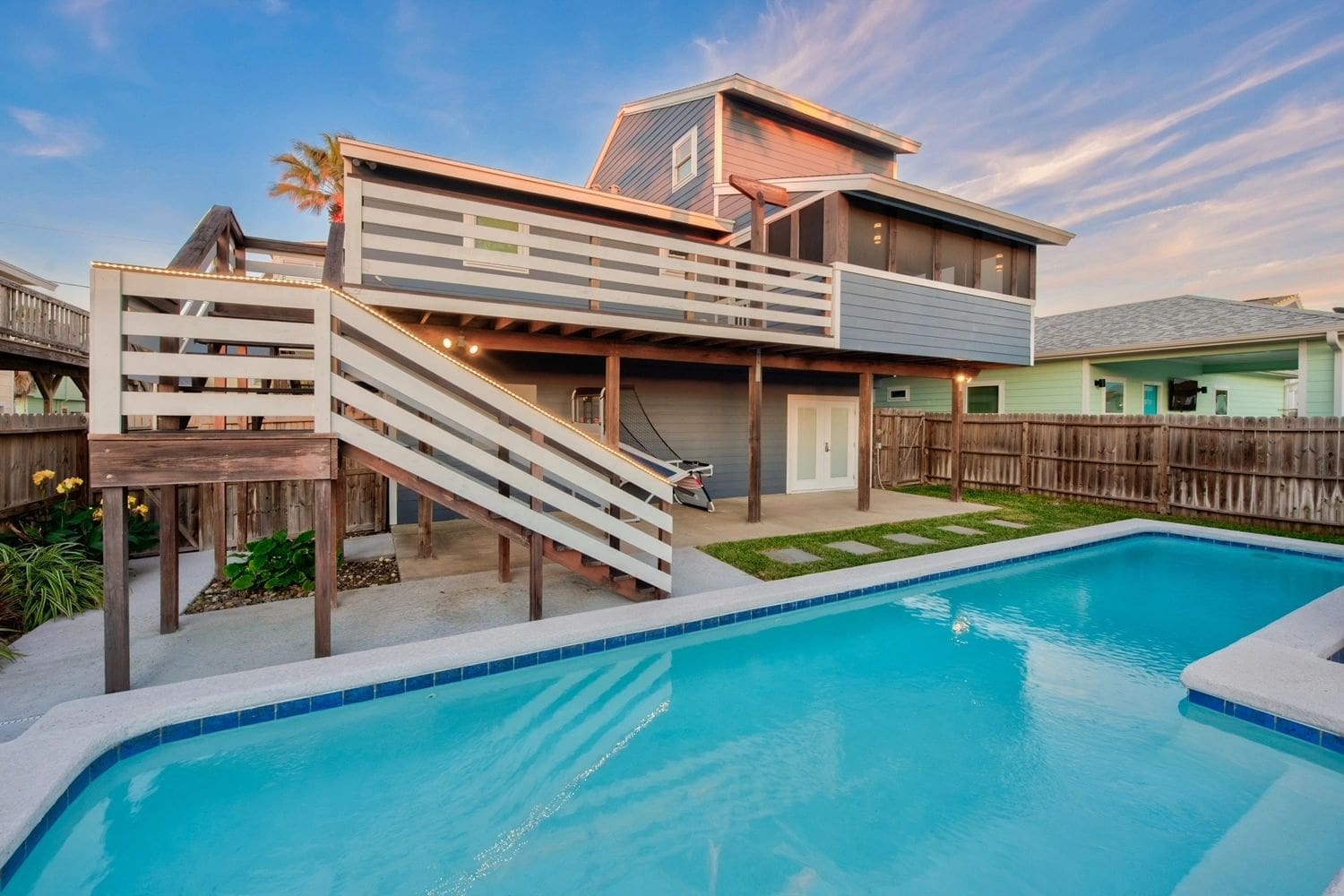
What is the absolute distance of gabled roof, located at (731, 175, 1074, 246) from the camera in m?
7.84

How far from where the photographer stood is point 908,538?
729cm

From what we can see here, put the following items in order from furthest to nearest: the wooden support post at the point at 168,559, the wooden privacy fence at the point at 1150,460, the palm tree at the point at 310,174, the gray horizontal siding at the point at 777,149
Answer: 1. the palm tree at the point at 310,174
2. the gray horizontal siding at the point at 777,149
3. the wooden privacy fence at the point at 1150,460
4. the wooden support post at the point at 168,559

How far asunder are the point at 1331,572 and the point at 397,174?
12.3 metres

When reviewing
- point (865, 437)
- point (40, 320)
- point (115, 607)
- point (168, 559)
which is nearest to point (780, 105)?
point (865, 437)

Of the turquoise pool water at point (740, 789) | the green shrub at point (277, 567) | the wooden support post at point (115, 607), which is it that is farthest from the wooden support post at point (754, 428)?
the wooden support post at point (115, 607)

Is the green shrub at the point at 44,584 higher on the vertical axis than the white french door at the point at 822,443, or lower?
lower

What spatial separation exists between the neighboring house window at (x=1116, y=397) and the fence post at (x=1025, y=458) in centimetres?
425

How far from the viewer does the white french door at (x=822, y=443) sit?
37.1 ft

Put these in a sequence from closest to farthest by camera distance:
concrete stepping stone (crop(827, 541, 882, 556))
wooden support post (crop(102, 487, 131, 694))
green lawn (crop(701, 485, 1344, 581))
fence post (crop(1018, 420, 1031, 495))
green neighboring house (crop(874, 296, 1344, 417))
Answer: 1. wooden support post (crop(102, 487, 131, 694))
2. green lawn (crop(701, 485, 1344, 581))
3. concrete stepping stone (crop(827, 541, 882, 556))
4. green neighboring house (crop(874, 296, 1344, 417))
5. fence post (crop(1018, 420, 1031, 495))

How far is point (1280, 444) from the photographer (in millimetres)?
8438

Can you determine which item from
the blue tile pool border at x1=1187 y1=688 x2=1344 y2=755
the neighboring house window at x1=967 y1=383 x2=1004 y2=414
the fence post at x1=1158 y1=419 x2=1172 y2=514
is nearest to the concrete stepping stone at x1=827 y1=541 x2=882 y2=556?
the blue tile pool border at x1=1187 y1=688 x2=1344 y2=755

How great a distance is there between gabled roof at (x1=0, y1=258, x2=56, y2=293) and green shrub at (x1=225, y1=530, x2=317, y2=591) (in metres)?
10.3

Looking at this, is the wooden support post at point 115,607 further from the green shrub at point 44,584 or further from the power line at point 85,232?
the power line at point 85,232

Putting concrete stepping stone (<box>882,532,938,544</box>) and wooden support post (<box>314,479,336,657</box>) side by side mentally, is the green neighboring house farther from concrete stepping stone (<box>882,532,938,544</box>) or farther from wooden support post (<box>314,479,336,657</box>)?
wooden support post (<box>314,479,336,657</box>)
